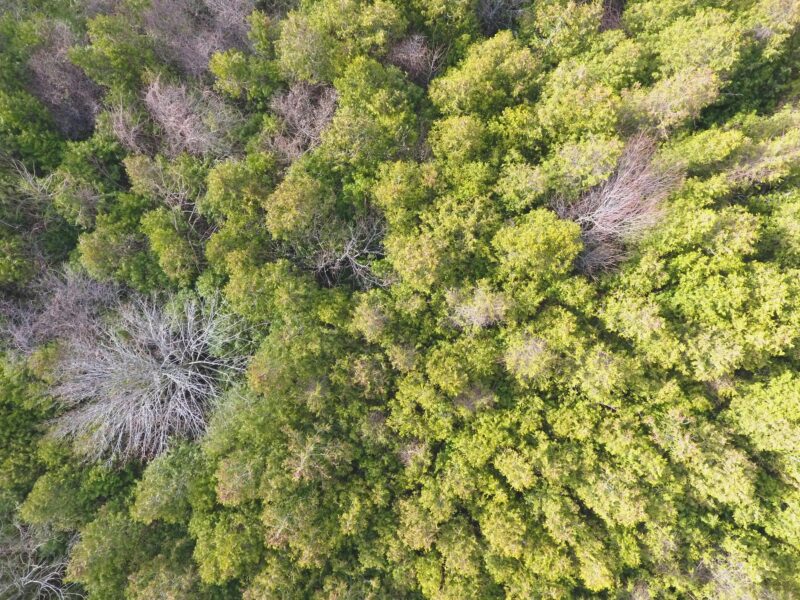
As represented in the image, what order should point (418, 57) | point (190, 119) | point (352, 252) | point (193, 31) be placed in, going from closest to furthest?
point (352, 252) < point (190, 119) < point (418, 57) < point (193, 31)

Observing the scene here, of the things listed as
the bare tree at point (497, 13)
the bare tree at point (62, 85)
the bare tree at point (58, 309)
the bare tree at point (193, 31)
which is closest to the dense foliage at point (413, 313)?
the bare tree at point (58, 309)

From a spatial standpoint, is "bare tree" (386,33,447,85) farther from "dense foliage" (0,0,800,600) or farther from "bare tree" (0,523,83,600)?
"bare tree" (0,523,83,600)

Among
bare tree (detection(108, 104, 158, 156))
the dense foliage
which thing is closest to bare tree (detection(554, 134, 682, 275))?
the dense foliage

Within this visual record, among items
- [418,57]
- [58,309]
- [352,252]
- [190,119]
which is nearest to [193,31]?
[190,119]

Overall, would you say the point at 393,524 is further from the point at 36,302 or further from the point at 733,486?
the point at 36,302

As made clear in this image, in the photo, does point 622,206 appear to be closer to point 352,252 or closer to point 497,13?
point 352,252

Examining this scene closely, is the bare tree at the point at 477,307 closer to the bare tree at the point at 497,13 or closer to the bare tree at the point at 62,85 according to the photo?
the bare tree at the point at 497,13
